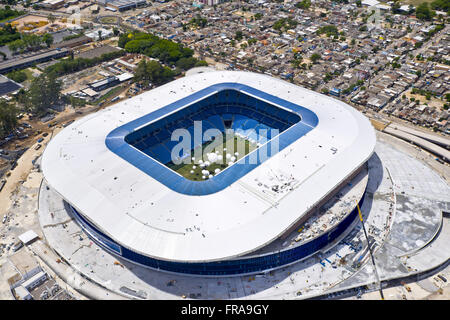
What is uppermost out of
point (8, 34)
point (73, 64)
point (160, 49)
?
point (8, 34)

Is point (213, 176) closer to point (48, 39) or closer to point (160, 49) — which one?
point (160, 49)

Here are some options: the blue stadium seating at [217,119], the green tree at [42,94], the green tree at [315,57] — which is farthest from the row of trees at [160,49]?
the green tree at [315,57]

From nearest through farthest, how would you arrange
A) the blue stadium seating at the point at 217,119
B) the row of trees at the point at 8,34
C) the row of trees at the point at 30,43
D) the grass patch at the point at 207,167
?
the grass patch at the point at 207,167 → the blue stadium seating at the point at 217,119 → the row of trees at the point at 30,43 → the row of trees at the point at 8,34

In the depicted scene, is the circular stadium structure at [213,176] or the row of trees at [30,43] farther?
the row of trees at [30,43]

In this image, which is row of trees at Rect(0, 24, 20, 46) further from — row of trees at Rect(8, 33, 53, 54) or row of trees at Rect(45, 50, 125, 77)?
row of trees at Rect(45, 50, 125, 77)

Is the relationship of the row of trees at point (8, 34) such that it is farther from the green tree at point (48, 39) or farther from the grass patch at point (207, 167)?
the grass patch at point (207, 167)

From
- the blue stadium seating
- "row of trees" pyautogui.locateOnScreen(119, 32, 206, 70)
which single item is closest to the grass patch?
the blue stadium seating

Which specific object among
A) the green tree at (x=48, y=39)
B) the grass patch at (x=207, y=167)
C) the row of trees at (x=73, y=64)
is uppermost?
the green tree at (x=48, y=39)

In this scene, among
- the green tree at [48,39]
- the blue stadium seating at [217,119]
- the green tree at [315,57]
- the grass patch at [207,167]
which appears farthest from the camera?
the green tree at [48,39]

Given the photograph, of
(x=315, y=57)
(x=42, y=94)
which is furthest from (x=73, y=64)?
(x=315, y=57)

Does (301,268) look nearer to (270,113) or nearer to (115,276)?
(115,276)
